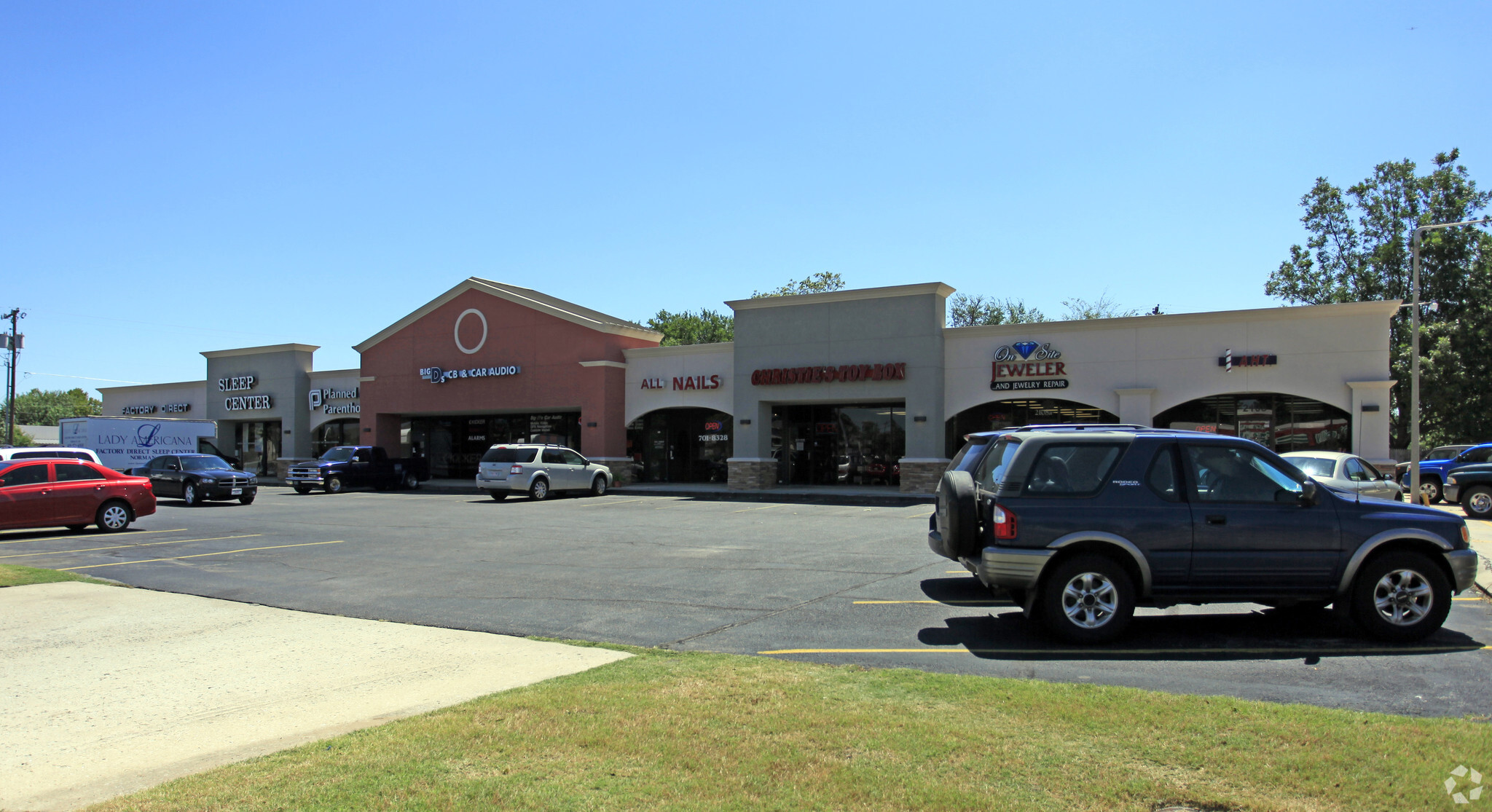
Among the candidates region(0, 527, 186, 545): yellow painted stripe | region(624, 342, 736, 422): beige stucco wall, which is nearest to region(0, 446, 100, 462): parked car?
region(0, 527, 186, 545): yellow painted stripe

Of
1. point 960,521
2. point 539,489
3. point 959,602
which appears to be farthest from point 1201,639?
point 539,489

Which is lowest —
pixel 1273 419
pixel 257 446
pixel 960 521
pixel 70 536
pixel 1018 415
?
pixel 70 536

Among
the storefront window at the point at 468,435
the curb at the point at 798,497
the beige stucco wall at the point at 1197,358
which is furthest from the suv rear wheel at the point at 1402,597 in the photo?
the storefront window at the point at 468,435

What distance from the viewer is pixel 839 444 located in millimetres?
31984

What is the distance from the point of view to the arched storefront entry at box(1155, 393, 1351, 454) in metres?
24.8

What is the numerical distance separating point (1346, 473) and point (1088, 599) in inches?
432

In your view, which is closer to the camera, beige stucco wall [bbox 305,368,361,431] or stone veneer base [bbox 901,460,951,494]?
stone veneer base [bbox 901,460,951,494]

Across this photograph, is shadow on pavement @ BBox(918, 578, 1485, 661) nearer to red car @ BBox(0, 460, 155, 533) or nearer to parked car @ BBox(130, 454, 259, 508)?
red car @ BBox(0, 460, 155, 533)

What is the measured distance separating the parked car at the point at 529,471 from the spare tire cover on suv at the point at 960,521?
2127 centimetres

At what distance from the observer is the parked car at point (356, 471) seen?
33.7 m

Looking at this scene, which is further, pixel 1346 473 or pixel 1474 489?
pixel 1474 489

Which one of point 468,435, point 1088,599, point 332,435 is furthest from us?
point 332,435

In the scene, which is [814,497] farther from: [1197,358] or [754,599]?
[754,599]

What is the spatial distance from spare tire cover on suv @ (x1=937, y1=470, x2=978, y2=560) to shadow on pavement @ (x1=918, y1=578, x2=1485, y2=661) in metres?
0.75
